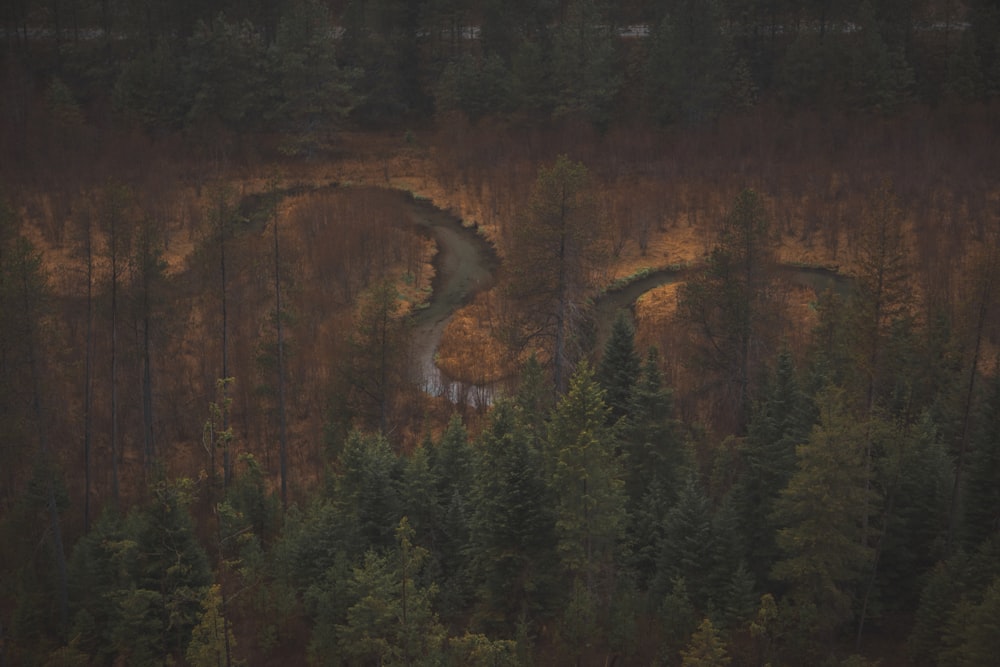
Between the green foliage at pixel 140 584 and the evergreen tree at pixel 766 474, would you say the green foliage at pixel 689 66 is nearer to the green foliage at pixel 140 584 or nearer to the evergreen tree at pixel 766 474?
the evergreen tree at pixel 766 474

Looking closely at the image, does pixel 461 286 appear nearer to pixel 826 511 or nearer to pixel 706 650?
pixel 826 511

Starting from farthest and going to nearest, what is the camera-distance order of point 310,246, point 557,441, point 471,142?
point 471,142 < point 310,246 < point 557,441

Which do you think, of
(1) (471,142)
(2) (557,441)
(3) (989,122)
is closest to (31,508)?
(2) (557,441)

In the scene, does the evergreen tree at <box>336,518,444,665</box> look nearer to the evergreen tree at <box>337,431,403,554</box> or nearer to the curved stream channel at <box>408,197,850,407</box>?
the evergreen tree at <box>337,431,403,554</box>

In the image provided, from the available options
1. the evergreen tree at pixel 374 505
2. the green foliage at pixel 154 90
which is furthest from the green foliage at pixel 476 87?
the evergreen tree at pixel 374 505

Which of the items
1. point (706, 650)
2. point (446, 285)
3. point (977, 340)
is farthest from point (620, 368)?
point (446, 285)

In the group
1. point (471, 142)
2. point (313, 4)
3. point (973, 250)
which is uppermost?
point (313, 4)

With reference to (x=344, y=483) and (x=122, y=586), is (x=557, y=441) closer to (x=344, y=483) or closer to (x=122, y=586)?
(x=344, y=483)
